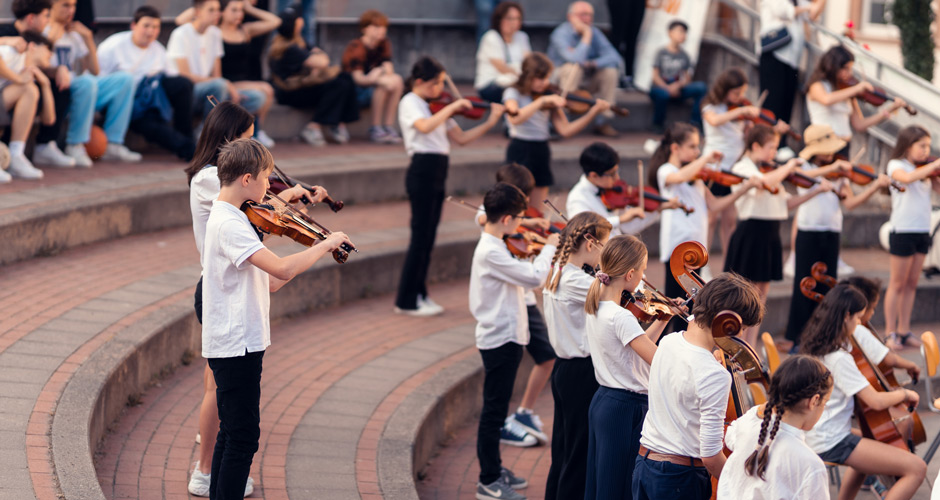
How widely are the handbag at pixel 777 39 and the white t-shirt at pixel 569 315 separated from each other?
22.3 feet

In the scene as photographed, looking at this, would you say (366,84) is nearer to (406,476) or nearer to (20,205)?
→ (20,205)

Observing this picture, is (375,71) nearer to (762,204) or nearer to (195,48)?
(195,48)

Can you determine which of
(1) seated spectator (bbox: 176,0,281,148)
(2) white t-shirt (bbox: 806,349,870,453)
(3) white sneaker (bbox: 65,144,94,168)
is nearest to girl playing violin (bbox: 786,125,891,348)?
(2) white t-shirt (bbox: 806,349,870,453)

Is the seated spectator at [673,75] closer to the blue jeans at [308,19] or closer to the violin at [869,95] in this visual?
the violin at [869,95]

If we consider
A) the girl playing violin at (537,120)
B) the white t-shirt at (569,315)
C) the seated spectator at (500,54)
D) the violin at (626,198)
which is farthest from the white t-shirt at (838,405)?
the seated spectator at (500,54)

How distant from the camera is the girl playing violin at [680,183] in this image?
7438 mm

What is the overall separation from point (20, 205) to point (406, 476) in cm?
372

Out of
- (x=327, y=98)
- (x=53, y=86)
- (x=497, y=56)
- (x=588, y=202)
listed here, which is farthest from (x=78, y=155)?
(x=588, y=202)

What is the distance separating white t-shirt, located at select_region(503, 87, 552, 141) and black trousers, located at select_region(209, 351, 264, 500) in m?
4.70

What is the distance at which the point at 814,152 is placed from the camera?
845 centimetres

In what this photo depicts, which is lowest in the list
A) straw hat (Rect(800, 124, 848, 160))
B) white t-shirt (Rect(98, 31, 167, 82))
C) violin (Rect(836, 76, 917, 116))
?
straw hat (Rect(800, 124, 848, 160))

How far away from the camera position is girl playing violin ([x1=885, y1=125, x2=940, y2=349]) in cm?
833

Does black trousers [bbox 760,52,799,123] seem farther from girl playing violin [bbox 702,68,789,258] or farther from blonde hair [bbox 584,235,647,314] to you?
blonde hair [bbox 584,235,647,314]

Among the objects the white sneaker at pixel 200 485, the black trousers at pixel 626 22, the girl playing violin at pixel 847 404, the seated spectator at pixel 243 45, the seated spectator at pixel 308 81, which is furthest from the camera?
the black trousers at pixel 626 22
